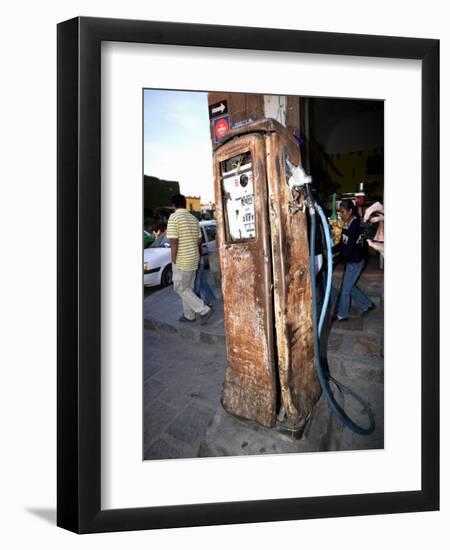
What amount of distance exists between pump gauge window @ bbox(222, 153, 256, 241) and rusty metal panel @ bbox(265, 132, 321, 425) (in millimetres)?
87

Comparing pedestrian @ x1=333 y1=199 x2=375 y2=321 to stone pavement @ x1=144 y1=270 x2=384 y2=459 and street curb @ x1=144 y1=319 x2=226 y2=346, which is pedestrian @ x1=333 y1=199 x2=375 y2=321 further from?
street curb @ x1=144 y1=319 x2=226 y2=346

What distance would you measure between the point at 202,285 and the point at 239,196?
42cm

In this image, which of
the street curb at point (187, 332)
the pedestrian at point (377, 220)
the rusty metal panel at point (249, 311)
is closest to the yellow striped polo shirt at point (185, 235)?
the rusty metal panel at point (249, 311)

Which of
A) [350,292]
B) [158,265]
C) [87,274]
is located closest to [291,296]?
[350,292]

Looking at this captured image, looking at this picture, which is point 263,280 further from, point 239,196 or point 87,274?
point 87,274

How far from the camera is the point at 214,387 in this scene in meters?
1.54

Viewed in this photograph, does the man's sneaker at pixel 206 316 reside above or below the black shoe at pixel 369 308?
below

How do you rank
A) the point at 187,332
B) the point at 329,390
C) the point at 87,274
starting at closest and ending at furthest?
the point at 87,274 < the point at 187,332 < the point at 329,390

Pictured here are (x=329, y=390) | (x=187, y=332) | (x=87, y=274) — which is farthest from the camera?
(x=329, y=390)

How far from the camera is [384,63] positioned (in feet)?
5.00

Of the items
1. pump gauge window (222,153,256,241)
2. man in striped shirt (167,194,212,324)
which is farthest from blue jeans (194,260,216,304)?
pump gauge window (222,153,256,241)

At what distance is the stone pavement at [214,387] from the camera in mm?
1435

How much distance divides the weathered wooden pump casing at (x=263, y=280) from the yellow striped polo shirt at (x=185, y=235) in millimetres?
129

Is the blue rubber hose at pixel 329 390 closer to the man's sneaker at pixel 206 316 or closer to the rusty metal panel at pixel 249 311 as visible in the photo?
the rusty metal panel at pixel 249 311
